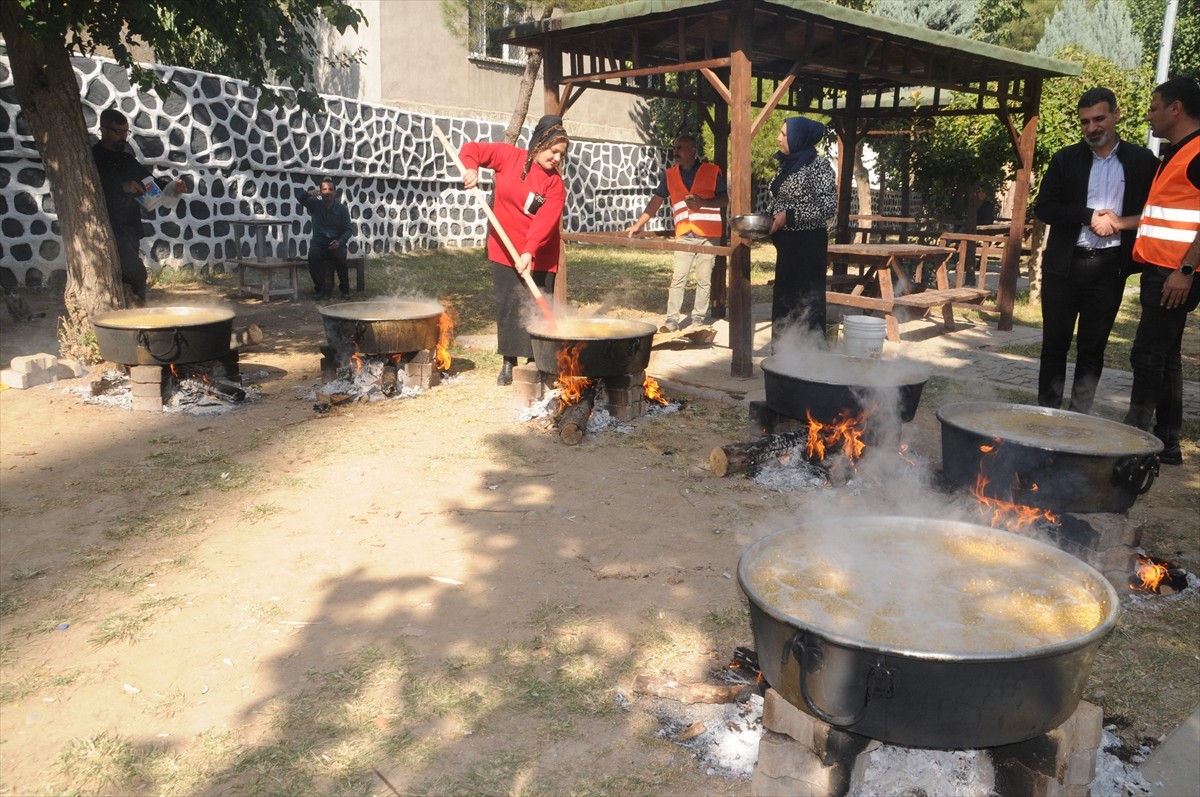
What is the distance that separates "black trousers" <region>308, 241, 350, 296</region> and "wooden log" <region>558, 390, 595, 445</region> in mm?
7317

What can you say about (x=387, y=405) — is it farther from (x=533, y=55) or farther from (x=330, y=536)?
(x=533, y=55)

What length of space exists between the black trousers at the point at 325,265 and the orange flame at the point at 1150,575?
10.7m

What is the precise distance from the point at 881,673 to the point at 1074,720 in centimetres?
78

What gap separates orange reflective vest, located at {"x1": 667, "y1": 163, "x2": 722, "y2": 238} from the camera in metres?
9.32

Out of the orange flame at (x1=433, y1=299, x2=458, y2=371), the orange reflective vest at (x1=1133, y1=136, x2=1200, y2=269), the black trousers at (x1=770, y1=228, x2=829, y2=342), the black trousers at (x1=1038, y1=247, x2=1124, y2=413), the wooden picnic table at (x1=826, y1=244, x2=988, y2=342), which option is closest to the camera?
the orange reflective vest at (x1=1133, y1=136, x2=1200, y2=269)

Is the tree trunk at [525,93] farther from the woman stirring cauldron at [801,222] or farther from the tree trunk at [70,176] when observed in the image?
the woman stirring cauldron at [801,222]

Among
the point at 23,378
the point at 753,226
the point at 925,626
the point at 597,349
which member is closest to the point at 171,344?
the point at 23,378

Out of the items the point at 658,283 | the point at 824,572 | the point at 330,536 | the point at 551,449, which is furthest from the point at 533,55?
the point at 824,572

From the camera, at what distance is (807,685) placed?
2279 mm

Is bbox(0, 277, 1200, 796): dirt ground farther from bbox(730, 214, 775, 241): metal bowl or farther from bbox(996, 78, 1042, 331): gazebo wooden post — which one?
bbox(996, 78, 1042, 331): gazebo wooden post

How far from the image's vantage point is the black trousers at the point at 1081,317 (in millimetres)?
5309

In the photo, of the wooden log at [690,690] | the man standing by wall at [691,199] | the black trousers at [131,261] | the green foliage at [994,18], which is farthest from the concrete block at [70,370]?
the green foliage at [994,18]

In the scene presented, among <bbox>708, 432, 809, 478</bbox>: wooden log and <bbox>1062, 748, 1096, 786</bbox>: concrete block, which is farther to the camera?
<bbox>708, 432, 809, 478</bbox>: wooden log

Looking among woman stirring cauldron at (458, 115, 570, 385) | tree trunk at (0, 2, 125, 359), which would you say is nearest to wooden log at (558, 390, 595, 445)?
woman stirring cauldron at (458, 115, 570, 385)
